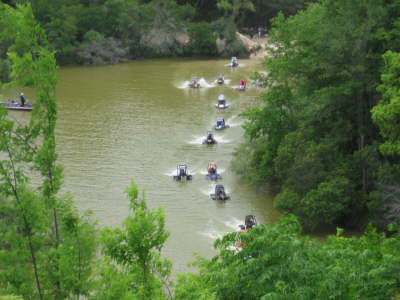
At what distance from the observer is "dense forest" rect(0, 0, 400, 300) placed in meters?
8.55

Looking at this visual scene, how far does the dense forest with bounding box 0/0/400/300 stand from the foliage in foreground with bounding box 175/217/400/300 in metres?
0.02

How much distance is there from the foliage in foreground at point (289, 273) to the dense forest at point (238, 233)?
0.02 meters

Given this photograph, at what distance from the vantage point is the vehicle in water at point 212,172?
25438 mm

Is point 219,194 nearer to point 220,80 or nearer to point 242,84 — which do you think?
point 242,84

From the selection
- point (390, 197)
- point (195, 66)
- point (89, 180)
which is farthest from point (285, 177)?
point (195, 66)

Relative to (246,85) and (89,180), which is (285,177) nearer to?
(89,180)

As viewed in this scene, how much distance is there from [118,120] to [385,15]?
56.5 ft

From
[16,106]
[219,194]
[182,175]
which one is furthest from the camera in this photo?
[16,106]

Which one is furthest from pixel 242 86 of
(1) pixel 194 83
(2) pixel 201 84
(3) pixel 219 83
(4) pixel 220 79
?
(1) pixel 194 83

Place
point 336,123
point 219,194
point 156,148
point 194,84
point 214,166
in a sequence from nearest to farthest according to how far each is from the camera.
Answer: point 336,123 < point 219,194 < point 214,166 < point 156,148 < point 194,84

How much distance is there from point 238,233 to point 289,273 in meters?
1.08

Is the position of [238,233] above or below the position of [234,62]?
above

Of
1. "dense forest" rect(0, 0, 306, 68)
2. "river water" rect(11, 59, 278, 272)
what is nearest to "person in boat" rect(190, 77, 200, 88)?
"river water" rect(11, 59, 278, 272)

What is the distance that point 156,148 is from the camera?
29406mm
